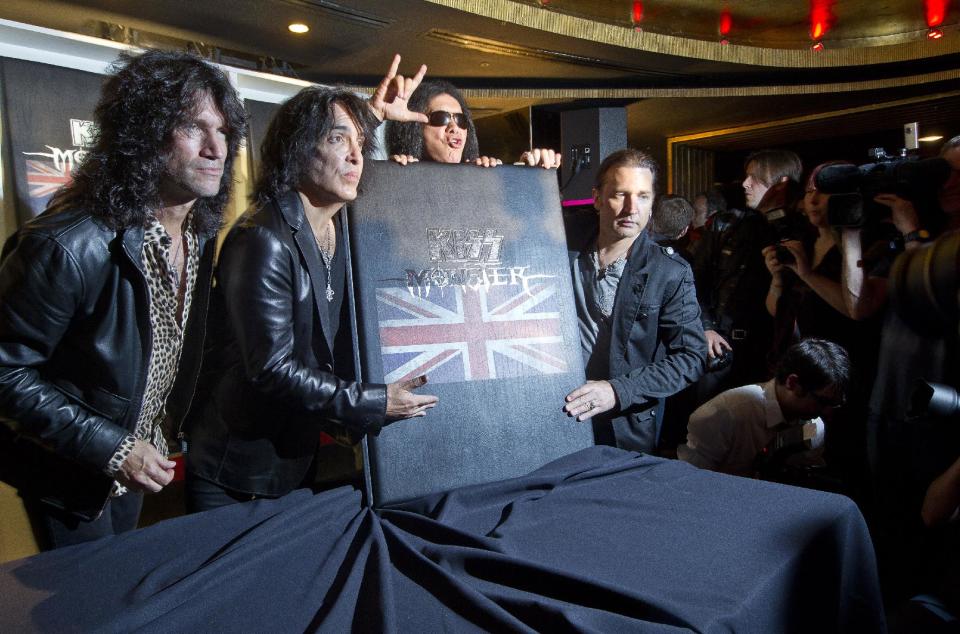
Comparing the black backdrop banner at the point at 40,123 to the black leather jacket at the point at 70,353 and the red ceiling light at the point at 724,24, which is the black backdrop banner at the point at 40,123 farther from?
the red ceiling light at the point at 724,24

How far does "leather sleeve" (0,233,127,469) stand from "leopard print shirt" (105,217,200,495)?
0.10 m

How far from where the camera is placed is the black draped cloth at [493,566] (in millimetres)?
874

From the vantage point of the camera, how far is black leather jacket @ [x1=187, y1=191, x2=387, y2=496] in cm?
131

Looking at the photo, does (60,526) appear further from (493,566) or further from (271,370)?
(493,566)

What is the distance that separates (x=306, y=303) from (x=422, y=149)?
3.20ft

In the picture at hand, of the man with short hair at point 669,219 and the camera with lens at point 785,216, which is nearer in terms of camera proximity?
the camera with lens at point 785,216

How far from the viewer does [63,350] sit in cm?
127

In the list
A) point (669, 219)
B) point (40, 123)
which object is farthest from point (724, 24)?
point (40, 123)

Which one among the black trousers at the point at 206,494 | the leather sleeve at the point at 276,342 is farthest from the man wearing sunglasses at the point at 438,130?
the black trousers at the point at 206,494

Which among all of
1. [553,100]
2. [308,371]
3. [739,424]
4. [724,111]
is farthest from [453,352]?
[724,111]

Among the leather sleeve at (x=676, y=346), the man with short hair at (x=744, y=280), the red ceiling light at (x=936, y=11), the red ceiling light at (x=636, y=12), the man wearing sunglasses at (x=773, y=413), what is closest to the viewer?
the leather sleeve at (x=676, y=346)

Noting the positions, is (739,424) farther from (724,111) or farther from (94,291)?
(724,111)

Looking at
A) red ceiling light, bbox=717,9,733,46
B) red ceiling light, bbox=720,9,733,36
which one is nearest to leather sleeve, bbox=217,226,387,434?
red ceiling light, bbox=717,9,733,46

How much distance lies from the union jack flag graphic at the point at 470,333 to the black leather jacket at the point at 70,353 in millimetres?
507
